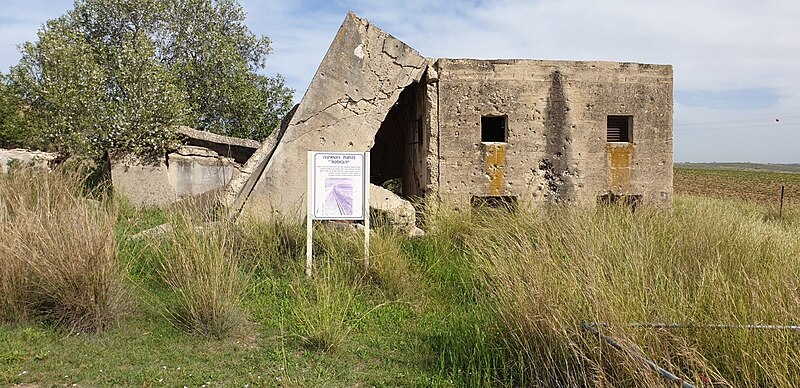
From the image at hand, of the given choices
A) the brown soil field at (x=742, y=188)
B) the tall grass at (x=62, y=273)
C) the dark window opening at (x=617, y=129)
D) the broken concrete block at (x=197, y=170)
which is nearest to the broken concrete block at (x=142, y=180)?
the broken concrete block at (x=197, y=170)

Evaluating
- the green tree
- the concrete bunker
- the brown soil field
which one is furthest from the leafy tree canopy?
the brown soil field

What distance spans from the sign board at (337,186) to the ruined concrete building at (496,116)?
6.65 feet

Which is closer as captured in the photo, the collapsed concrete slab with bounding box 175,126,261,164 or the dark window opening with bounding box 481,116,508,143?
the dark window opening with bounding box 481,116,508,143

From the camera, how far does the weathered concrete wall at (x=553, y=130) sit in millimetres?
8133

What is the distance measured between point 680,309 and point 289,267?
11.7 ft

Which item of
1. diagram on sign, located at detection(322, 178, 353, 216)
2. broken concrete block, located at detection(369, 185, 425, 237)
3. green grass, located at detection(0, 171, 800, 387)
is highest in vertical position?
diagram on sign, located at detection(322, 178, 353, 216)

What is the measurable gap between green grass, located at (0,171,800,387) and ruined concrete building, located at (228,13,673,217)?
2151 mm

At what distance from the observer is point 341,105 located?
763cm

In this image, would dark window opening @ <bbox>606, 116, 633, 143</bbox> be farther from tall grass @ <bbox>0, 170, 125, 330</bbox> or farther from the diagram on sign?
tall grass @ <bbox>0, 170, 125, 330</bbox>

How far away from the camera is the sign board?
17.9 feet

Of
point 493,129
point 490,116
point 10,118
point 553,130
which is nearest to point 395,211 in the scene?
point 490,116

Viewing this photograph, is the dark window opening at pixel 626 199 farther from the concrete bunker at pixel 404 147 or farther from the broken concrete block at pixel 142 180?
the broken concrete block at pixel 142 180

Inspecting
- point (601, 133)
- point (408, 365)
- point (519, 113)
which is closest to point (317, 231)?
→ point (408, 365)

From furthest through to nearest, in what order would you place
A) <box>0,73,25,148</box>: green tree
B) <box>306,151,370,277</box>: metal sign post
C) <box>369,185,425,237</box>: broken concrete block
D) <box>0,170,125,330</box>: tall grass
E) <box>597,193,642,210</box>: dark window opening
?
<box>0,73,25,148</box>: green tree, <box>597,193,642,210</box>: dark window opening, <box>369,185,425,237</box>: broken concrete block, <box>306,151,370,277</box>: metal sign post, <box>0,170,125,330</box>: tall grass
